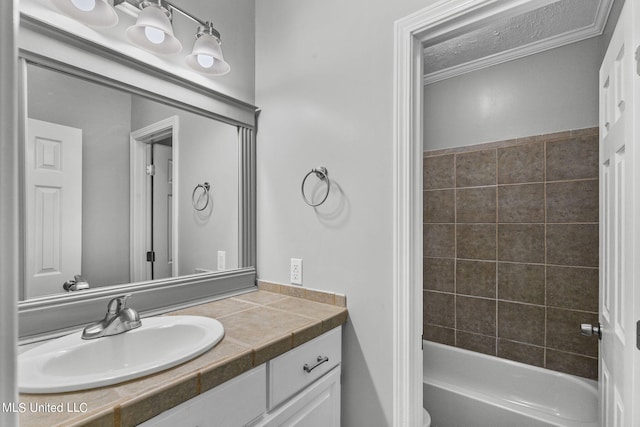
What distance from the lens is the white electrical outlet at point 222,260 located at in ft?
5.33

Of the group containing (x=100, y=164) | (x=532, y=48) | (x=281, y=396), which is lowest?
(x=281, y=396)

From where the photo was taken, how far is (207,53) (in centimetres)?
143

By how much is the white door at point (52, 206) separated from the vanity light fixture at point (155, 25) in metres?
0.40

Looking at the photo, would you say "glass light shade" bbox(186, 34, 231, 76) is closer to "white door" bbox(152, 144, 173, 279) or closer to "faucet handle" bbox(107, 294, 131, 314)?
"white door" bbox(152, 144, 173, 279)

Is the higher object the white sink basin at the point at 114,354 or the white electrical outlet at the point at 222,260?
the white electrical outlet at the point at 222,260

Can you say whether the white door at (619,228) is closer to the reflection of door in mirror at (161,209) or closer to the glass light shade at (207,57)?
the glass light shade at (207,57)

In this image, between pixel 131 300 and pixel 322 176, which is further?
pixel 322 176

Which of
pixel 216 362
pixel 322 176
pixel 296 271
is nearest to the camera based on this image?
pixel 216 362

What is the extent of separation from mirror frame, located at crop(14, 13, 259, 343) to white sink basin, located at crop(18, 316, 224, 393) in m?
0.12

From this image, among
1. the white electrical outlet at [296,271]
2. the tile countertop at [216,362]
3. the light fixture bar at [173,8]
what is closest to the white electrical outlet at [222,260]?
the tile countertop at [216,362]

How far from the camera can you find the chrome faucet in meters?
1.01

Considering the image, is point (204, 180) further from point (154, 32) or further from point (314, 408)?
point (314, 408)

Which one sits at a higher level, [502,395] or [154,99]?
[154,99]

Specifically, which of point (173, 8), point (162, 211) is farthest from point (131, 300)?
point (173, 8)
